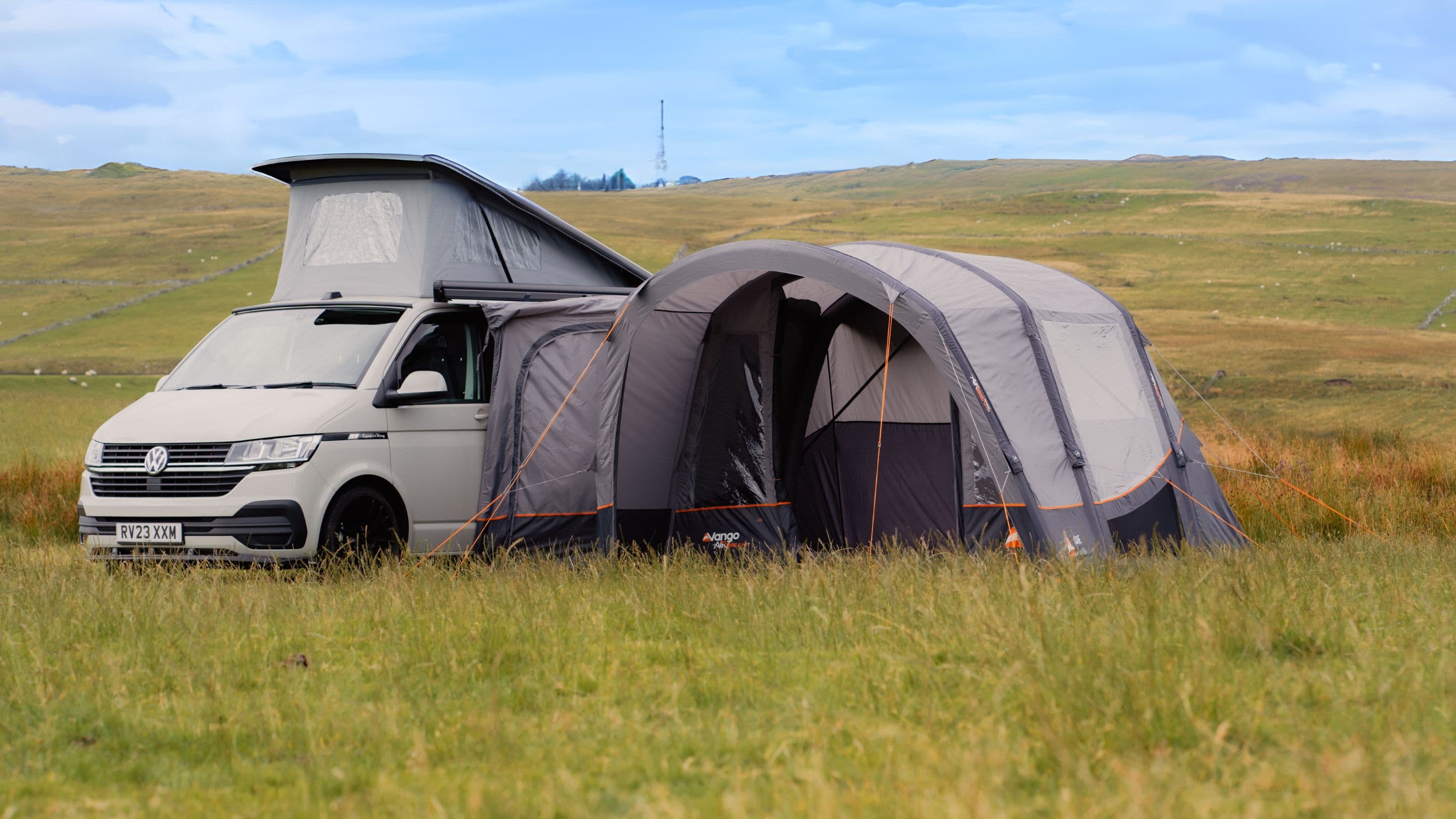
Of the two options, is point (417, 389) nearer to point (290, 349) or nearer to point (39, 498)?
point (290, 349)

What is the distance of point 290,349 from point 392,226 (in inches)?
53.0

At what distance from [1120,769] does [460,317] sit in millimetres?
7230

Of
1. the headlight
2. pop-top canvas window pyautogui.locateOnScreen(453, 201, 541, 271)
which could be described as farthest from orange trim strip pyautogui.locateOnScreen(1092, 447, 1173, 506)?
pop-top canvas window pyautogui.locateOnScreen(453, 201, 541, 271)

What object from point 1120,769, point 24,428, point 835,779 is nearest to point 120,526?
point 835,779

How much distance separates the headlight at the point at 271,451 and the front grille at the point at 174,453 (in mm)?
72

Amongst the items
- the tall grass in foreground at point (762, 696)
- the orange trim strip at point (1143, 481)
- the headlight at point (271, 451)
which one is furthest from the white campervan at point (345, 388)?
the orange trim strip at point (1143, 481)

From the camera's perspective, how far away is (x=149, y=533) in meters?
8.00

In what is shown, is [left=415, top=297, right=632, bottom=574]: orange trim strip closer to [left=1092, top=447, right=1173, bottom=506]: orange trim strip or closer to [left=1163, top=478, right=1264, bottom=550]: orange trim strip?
[left=1092, top=447, right=1173, bottom=506]: orange trim strip

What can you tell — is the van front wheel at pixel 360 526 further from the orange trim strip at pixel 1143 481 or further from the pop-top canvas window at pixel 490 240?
the orange trim strip at pixel 1143 481

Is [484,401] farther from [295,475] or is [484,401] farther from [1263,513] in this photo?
[1263,513]

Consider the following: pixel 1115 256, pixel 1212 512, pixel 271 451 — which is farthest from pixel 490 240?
pixel 1115 256

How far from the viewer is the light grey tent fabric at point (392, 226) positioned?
9.62m

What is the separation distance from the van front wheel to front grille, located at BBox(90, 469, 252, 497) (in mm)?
633

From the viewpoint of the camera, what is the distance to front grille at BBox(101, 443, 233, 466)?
7914mm
